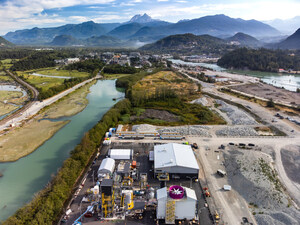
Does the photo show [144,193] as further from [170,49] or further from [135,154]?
[170,49]

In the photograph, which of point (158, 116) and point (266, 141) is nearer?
point (266, 141)

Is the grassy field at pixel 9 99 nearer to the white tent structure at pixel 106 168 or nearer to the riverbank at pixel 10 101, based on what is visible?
the riverbank at pixel 10 101

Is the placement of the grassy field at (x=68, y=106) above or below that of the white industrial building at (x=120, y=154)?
above

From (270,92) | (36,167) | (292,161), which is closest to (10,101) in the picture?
(36,167)

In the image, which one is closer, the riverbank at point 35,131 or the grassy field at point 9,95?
the riverbank at point 35,131

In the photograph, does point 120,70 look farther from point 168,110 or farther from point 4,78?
point 168,110

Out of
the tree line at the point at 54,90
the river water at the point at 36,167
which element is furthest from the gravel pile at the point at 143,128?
the tree line at the point at 54,90

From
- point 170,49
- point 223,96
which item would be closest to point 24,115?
point 223,96

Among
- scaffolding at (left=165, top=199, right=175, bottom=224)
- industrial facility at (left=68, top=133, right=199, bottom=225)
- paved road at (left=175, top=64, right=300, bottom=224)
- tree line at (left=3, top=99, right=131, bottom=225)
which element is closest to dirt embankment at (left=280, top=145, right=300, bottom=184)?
paved road at (left=175, top=64, right=300, bottom=224)
